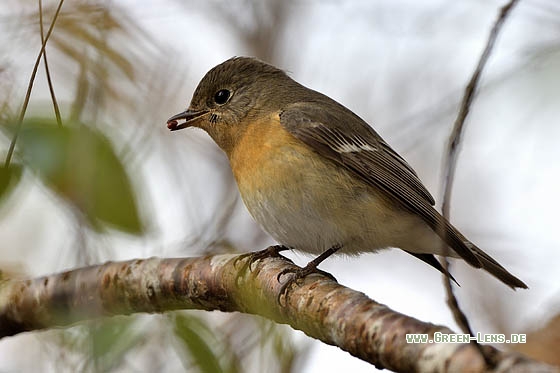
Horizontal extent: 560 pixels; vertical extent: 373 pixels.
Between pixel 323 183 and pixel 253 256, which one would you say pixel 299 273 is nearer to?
pixel 253 256

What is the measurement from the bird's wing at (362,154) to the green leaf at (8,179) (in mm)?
2084

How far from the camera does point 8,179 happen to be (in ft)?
6.42

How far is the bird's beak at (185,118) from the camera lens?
432cm

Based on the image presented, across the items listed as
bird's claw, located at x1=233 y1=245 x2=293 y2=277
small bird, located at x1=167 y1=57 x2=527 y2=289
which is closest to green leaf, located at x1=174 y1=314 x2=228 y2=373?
bird's claw, located at x1=233 y1=245 x2=293 y2=277

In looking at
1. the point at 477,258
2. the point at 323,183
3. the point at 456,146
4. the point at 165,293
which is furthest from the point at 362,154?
the point at 456,146

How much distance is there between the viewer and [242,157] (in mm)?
3934

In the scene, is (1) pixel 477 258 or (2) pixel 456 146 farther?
(1) pixel 477 258

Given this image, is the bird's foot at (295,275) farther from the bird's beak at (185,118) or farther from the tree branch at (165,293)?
the bird's beak at (185,118)

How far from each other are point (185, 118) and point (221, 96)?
0.91 ft

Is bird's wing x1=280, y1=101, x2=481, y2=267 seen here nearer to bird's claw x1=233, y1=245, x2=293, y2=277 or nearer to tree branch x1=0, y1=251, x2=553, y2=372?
bird's claw x1=233, y1=245, x2=293, y2=277

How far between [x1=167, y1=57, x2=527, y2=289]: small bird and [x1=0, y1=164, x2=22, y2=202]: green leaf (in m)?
1.69

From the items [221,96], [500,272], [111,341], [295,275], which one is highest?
[221,96]

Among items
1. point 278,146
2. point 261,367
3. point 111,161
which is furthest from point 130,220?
point 278,146

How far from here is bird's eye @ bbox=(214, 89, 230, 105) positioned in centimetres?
450
